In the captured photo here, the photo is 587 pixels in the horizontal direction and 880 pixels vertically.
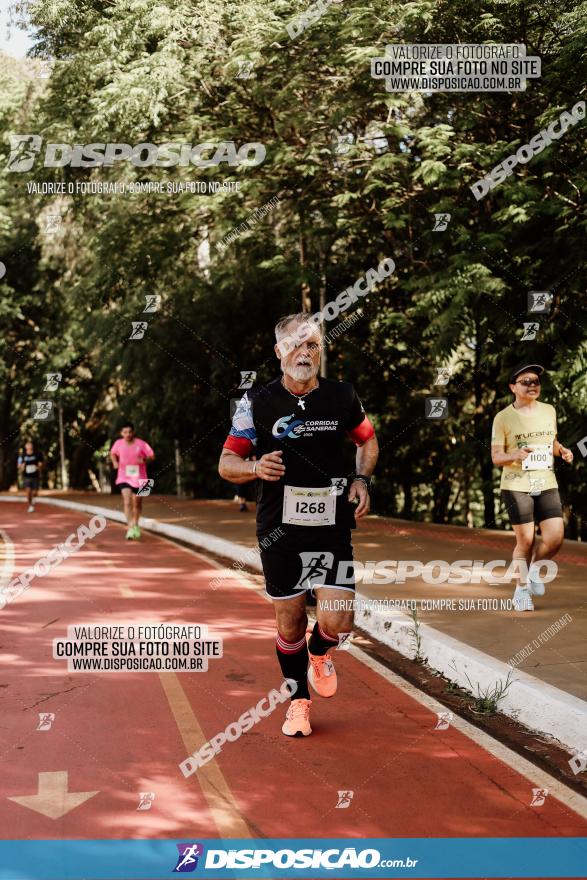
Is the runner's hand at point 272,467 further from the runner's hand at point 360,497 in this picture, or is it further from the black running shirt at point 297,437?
the runner's hand at point 360,497

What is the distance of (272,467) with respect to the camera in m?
5.04

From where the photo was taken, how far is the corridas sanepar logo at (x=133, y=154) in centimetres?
1594

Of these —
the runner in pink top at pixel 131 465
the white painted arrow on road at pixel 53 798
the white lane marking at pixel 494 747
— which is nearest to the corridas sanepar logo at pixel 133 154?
the runner in pink top at pixel 131 465

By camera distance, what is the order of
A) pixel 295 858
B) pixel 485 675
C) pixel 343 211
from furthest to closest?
pixel 343 211, pixel 485 675, pixel 295 858

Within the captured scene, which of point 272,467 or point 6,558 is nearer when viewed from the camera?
point 272,467

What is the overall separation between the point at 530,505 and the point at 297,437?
371 cm

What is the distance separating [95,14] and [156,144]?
2.27 meters

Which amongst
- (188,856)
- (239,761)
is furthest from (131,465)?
(188,856)

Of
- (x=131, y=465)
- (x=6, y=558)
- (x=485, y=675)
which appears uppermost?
(x=131, y=465)

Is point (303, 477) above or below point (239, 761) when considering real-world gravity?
above

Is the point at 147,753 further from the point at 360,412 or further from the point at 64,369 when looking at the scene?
the point at 64,369

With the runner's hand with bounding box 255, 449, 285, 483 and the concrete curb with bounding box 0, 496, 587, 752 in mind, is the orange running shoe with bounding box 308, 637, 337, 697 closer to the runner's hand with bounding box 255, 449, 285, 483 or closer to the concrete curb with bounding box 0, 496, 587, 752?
the concrete curb with bounding box 0, 496, 587, 752

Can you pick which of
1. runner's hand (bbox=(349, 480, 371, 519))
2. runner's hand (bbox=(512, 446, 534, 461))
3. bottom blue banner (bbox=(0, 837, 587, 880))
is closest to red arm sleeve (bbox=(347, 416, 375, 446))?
runner's hand (bbox=(349, 480, 371, 519))

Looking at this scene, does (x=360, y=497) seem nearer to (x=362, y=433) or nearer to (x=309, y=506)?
(x=309, y=506)
